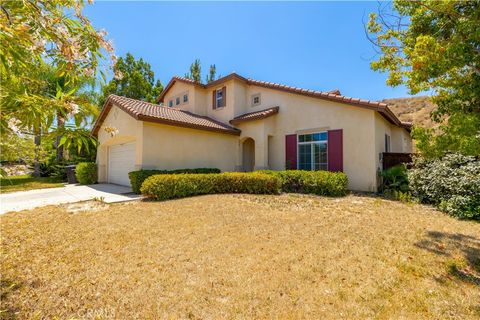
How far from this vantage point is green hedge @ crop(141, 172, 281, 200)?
8812mm

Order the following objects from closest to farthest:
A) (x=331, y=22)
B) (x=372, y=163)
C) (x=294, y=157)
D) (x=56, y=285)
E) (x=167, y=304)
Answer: (x=167, y=304) < (x=56, y=285) < (x=331, y=22) < (x=372, y=163) < (x=294, y=157)

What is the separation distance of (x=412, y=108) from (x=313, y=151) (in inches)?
1350

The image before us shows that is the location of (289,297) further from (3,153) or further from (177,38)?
(177,38)

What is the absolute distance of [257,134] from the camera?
14.1m

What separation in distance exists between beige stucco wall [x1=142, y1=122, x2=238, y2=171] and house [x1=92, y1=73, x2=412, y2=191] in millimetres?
51

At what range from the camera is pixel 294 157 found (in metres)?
13.2

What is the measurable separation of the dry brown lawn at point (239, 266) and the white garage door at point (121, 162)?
646 centimetres

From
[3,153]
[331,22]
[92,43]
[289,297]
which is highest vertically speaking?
[331,22]

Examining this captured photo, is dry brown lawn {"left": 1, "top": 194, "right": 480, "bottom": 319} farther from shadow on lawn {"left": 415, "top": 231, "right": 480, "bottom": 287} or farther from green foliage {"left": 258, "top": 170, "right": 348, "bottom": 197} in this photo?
green foliage {"left": 258, "top": 170, "right": 348, "bottom": 197}

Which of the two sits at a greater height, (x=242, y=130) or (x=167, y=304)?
(x=242, y=130)

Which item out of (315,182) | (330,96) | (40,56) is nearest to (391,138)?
(330,96)

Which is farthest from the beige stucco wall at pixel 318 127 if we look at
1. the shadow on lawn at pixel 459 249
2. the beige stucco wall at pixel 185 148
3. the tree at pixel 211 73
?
the tree at pixel 211 73

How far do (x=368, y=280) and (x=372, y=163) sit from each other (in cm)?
883

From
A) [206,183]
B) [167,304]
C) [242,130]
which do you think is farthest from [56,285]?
[242,130]
